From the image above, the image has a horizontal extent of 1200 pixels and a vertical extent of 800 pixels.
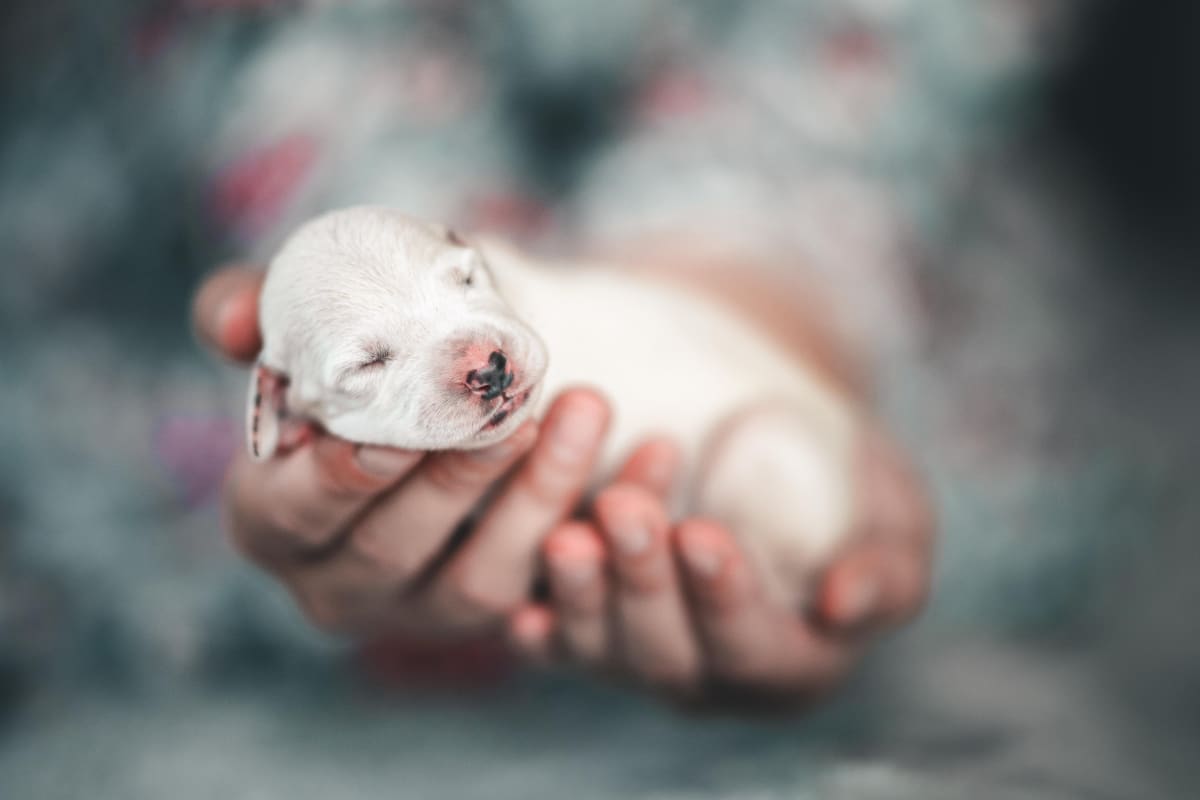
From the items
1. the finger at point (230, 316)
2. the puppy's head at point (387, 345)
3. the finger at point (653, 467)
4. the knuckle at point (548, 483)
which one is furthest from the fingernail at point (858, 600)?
the finger at point (230, 316)

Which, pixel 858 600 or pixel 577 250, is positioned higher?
pixel 577 250

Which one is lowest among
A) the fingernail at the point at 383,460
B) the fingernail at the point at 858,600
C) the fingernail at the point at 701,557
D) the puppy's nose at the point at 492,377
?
the fingernail at the point at 383,460

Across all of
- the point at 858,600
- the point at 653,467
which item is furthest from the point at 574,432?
the point at 858,600

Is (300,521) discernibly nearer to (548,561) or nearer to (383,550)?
(383,550)

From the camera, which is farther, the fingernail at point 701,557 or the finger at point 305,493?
the fingernail at point 701,557

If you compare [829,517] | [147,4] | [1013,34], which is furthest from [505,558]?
[1013,34]

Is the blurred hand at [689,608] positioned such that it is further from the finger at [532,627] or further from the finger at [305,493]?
the finger at [305,493]
